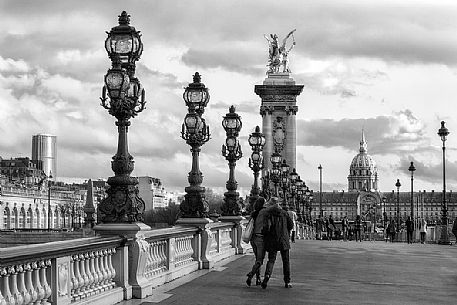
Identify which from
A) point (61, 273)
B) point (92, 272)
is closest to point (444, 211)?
point (92, 272)

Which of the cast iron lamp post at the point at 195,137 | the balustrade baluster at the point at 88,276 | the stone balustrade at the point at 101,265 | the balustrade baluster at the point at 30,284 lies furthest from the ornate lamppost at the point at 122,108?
the cast iron lamp post at the point at 195,137

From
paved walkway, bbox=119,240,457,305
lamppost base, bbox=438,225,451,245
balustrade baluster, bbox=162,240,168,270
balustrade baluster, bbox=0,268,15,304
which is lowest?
lamppost base, bbox=438,225,451,245

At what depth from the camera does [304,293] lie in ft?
67.7

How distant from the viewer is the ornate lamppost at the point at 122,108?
18.3 m

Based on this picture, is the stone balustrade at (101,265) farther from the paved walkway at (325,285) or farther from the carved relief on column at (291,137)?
the carved relief on column at (291,137)

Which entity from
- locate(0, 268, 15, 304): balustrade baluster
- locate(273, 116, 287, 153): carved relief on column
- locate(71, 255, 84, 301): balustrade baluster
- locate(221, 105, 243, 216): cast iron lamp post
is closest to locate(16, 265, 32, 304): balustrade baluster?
locate(0, 268, 15, 304): balustrade baluster

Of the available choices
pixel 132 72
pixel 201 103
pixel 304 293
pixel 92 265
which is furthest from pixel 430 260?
pixel 92 265

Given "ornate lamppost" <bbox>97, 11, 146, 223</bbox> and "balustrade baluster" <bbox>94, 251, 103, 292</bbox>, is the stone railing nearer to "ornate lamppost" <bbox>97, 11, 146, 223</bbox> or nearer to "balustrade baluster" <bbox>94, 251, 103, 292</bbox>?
"balustrade baluster" <bbox>94, 251, 103, 292</bbox>

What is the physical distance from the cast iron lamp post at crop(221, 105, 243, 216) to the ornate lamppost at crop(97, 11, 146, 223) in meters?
16.9

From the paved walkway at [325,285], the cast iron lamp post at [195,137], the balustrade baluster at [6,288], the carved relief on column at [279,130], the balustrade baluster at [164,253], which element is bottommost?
the paved walkway at [325,285]

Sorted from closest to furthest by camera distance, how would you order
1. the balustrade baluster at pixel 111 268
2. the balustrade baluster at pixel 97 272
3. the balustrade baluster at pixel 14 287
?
the balustrade baluster at pixel 14 287, the balustrade baluster at pixel 97 272, the balustrade baluster at pixel 111 268

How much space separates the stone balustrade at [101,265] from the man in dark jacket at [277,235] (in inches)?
92.5

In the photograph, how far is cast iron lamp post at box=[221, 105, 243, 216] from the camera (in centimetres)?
3591

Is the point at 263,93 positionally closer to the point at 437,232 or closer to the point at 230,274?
the point at 437,232
